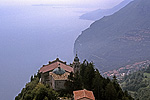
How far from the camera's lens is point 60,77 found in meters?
33.4

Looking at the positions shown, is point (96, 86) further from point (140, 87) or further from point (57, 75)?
point (140, 87)

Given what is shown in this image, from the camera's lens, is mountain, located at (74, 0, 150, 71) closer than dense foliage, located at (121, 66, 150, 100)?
No

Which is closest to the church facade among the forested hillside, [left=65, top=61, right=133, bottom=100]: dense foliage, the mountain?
the forested hillside

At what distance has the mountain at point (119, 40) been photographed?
133125 mm

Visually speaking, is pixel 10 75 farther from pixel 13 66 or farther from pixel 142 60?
pixel 142 60

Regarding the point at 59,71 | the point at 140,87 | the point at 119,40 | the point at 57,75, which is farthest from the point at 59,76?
the point at 119,40

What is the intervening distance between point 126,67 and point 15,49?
83369mm

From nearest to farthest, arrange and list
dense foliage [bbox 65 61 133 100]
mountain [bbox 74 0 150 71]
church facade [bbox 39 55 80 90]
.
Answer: dense foliage [bbox 65 61 133 100]
church facade [bbox 39 55 80 90]
mountain [bbox 74 0 150 71]

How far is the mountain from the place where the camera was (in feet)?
437

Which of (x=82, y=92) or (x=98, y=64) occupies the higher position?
(x=98, y=64)

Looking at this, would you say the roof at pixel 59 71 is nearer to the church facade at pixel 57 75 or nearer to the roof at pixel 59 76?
the church facade at pixel 57 75

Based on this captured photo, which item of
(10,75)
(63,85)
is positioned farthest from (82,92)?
(10,75)

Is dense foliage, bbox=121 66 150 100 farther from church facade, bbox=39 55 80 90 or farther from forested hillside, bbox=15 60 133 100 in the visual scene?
church facade, bbox=39 55 80 90

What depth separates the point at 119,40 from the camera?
511 ft
